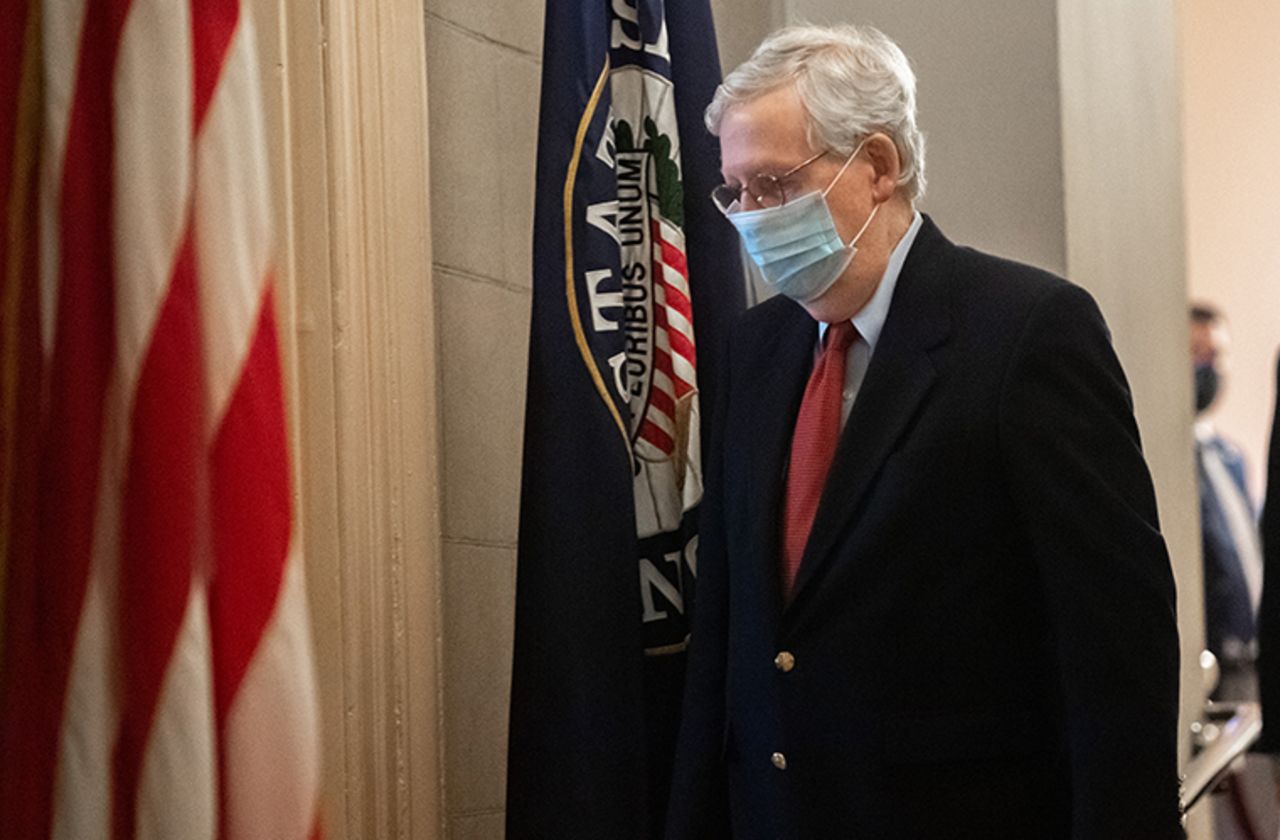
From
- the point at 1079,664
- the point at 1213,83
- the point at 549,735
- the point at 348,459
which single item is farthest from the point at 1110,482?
the point at 1213,83

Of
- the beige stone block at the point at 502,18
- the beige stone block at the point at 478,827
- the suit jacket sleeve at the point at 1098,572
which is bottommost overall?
the beige stone block at the point at 478,827

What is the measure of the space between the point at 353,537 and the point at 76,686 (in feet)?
2.98

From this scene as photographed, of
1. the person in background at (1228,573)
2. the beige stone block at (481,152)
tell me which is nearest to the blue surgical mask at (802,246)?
the beige stone block at (481,152)

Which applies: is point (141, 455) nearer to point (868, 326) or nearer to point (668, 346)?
point (868, 326)

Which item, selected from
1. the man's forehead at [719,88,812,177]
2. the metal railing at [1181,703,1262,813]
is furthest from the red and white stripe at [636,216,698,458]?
the metal railing at [1181,703,1262,813]

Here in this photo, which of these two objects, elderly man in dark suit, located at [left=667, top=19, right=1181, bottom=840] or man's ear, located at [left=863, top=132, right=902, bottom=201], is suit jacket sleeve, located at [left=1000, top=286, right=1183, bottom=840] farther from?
man's ear, located at [left=863, top=132, right=902, bottom=201]

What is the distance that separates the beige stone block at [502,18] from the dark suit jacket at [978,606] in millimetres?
957

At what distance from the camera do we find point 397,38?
8.60ft

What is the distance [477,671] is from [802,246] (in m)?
0.86

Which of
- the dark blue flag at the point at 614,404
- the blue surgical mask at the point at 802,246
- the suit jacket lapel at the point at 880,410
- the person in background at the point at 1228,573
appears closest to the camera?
the suit jacket lapel at the point at 880,410

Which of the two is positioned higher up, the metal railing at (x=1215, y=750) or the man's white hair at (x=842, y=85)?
the man's white hair at (x=842, y=85)

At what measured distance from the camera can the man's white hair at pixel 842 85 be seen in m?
2.28

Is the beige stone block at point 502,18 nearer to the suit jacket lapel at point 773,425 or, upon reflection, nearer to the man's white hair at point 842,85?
the man's white hair at point 842,85

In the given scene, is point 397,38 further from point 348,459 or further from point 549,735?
point 549,735
